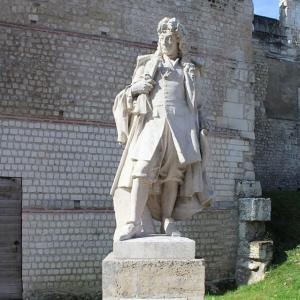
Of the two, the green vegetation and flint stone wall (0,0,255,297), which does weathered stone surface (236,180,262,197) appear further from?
the green vegetation

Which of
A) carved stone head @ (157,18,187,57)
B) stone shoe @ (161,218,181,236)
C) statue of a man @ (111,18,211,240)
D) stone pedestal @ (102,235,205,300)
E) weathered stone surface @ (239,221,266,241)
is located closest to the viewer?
stone pedestal @ (102,235,205,300)

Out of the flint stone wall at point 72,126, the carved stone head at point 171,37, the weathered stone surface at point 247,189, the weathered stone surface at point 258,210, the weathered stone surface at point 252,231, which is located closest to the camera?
the carved stone head at point 171,37

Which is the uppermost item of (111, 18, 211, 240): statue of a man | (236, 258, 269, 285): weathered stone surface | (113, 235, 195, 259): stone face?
(111, 18, 211, 240): statue of a man

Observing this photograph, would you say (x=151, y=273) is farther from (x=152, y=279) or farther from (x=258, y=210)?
(x=258, y=210)

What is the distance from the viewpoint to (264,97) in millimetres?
19969

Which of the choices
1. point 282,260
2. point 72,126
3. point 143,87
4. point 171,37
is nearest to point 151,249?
point 143,87

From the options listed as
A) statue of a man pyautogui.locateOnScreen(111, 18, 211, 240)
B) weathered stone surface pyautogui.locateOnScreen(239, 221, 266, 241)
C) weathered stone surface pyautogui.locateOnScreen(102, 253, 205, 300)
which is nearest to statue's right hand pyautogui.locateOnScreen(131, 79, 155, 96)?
statue of a man pyautogui.locateOnScreen(111, 18, 211, 240)

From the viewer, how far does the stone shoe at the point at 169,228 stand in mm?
5051

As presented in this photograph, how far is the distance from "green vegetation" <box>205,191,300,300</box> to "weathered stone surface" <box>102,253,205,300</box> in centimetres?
535

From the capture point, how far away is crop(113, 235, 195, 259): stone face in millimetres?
4781

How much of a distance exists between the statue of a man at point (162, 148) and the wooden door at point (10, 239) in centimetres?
638

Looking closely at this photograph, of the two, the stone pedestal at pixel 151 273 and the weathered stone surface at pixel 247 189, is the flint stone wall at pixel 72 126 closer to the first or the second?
the weathered stone surface at pixel 247 189

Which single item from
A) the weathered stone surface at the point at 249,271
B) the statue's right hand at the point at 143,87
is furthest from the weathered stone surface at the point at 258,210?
the statue's right hand at the point at 143,87

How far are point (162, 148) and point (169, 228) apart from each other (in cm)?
68
